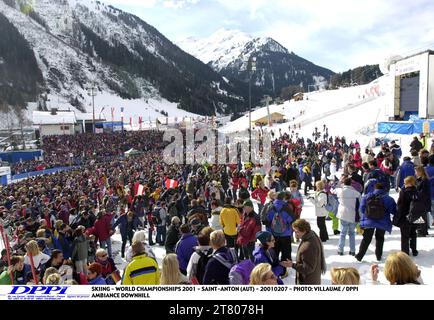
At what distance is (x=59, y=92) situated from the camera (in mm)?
123812

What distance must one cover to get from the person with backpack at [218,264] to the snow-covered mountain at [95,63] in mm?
116430

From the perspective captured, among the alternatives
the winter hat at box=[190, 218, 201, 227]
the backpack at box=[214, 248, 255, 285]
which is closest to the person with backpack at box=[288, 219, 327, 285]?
the backpack at box=[214, 248, 255, 285]

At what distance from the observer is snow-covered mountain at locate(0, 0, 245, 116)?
422 ft

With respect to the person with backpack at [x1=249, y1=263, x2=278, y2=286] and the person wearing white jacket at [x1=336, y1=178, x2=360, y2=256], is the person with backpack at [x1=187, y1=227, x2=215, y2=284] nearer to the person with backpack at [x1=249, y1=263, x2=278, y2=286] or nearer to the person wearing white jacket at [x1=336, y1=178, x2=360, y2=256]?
the person with backpack at [x1=249, y1=263, x2=278, y2=286]

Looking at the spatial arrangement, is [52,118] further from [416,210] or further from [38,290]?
[38,290]

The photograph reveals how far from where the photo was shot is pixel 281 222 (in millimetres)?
5875

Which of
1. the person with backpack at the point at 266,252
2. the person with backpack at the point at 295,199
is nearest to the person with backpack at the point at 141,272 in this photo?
the person with backpack at the point at 266,252

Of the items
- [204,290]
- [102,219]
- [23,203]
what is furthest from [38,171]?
[204,290]

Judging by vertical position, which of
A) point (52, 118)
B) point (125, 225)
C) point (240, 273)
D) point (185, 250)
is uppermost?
point (52, 118)

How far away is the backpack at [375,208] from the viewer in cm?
578

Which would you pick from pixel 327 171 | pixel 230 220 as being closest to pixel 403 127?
pixel 327 171

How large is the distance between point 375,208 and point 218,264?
→ 3222 millimetres

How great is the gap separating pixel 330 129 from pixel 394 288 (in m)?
41.5

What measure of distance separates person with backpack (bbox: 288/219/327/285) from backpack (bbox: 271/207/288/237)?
189 centimetres
